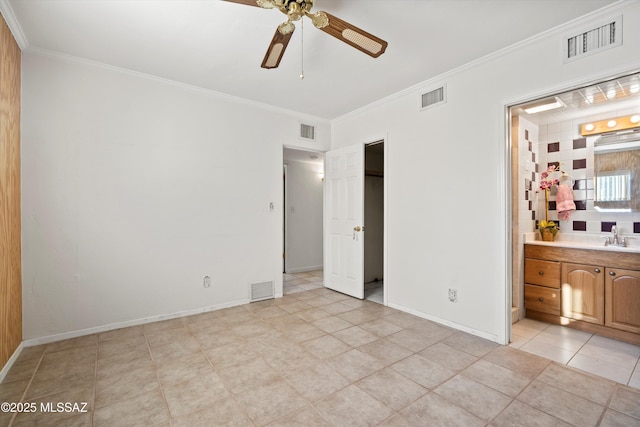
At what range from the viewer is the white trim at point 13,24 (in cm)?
212

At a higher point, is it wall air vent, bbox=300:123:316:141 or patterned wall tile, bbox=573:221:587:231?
wall air vent, bbox=300:123:316:141

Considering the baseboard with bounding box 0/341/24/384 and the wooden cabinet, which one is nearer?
the baseboard with bounding box 0/341/24/384

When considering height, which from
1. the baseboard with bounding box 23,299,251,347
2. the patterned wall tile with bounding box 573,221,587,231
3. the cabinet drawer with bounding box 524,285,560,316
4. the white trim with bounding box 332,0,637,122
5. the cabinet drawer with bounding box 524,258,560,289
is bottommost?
the baseboard with bounding box 23,299,251,347

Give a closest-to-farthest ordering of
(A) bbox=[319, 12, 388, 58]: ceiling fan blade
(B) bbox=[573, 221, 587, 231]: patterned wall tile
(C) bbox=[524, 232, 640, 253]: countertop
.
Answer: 1. (A) bbox=[319, 12, 388, 58]: ceiling fan blade
2. (C) bbox=[524, 232, 640, 253]: countertop
3. (B) bbox=[573, 221, 587, 231]: patterned wall tile

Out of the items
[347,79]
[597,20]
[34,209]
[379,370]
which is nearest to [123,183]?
[34,209]

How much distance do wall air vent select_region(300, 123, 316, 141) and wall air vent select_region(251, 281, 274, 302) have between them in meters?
2.28

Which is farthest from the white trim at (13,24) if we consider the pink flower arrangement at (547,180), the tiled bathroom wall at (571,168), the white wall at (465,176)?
the pink flower arrangement at (547,180)

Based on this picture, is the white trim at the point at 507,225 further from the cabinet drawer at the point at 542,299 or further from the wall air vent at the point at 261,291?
the wall air vent at the point at 261,291

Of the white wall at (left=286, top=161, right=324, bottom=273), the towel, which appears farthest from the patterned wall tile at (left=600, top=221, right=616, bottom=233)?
the white wall at (left=286, top=161, right=324, bottom=273)

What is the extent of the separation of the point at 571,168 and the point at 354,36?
132 inches

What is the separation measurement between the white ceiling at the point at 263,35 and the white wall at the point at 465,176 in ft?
0.86

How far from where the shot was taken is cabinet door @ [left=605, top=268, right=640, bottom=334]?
2.67 metres

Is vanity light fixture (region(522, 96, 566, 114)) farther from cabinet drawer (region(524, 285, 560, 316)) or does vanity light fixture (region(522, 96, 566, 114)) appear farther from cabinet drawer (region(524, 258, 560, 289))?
cabinet drawer (region(524, 285, 560, 316))

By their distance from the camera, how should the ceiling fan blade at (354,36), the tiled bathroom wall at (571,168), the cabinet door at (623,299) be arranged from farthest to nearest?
the tiled bathroom wall at (571,168) → the cabinet door at (623,299) → the ceiling fan blade at (354,36)
